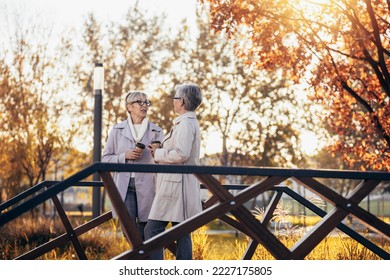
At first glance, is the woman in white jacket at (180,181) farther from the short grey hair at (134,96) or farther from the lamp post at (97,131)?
the lamp post at (97,131)

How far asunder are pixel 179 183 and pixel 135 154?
597 millimetres

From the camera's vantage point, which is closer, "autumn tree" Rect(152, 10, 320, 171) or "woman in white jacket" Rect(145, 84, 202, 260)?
"woman in white jacket" Rect(145, 84, 202, 260)

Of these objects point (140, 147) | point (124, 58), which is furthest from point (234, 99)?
point (140, 147)

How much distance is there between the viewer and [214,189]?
4609mm

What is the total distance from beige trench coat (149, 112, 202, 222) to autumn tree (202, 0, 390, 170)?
4.10m

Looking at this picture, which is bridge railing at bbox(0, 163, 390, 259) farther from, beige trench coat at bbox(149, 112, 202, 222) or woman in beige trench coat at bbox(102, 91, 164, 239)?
woman in beige trench coat at bbox(102, 91, 164, 239)

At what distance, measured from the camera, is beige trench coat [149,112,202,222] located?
17.9 feet

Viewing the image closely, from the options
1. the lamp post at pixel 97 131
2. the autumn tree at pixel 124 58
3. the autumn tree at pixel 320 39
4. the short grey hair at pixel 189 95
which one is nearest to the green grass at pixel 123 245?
the lamp post at pixel 97 131

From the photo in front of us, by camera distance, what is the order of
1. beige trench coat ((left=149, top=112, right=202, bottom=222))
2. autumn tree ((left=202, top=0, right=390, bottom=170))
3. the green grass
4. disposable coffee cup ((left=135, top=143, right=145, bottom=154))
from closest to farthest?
beige trench coat ((left=149, top=112, right=202, bottom=222)), disposable coffee cup ((left=135, top=143, right=145, bottom=154)), the green grass, autumn tree ((left=202, top=0, right=390, bottom=170))

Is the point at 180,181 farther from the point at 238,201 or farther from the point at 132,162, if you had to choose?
the point at 238,201

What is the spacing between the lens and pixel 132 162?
6.02 m

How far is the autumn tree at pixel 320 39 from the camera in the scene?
9.49 metres

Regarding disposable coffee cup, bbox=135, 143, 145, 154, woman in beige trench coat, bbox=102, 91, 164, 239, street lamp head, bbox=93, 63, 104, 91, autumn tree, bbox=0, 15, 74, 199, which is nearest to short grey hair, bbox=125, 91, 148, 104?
woman in beige trench coat, bbox=102, 91, 164, 239

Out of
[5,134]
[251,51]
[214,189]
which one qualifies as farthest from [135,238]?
[5,134]
